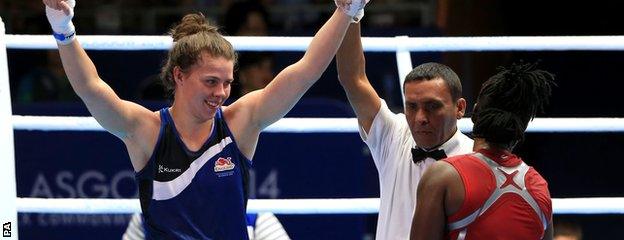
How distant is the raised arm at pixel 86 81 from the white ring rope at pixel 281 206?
86 centimetres

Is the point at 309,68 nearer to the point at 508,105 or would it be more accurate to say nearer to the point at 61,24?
the point at 508,105

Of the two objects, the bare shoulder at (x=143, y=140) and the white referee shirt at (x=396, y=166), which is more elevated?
the bare shoulder at (x=143, y=140)

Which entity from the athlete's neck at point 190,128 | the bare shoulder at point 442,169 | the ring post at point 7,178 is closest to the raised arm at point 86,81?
the athlete's neck at point 190,128

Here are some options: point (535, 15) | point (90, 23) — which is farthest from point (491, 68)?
point (90, 23)

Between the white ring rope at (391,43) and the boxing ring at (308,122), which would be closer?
the boxing ring at (308,122)

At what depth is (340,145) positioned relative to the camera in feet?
17.6

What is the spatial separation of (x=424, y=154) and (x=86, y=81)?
1.11 meters

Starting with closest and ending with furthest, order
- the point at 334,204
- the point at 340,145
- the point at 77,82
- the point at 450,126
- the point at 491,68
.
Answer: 1. the point at 77,82
2. the point at 450,126
3. the point at 334,204
4. the point at 340,145
5. the point at 491,68

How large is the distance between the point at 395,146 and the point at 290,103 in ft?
1.77

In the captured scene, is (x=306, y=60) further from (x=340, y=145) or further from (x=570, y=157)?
(x=570, y=157)

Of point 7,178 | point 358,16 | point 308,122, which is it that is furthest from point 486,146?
point 7,178

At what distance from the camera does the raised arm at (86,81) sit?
139 inches

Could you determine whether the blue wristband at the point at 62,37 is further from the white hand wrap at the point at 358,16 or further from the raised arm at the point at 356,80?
the raised arm at the point at 356,80

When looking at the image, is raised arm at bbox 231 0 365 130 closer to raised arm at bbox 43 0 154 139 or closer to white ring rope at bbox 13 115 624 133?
raised arm at bbox 43 0 154 139
